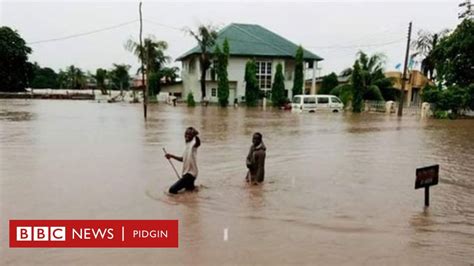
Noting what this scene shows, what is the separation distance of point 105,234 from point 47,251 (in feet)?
2.91

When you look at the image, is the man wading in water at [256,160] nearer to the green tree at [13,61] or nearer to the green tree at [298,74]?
the green tree at [298,74]

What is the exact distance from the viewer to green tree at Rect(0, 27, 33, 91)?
6122 cm

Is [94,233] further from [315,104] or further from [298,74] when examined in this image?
[298,74]

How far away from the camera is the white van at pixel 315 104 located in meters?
39.0

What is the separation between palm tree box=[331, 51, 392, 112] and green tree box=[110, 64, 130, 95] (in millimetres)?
37073

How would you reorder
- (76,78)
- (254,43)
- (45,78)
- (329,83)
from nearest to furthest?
1. (329,83)
2. (254,43)
3. (76,78)
4. (45,78)

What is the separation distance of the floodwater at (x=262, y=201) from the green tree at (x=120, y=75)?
56187mm

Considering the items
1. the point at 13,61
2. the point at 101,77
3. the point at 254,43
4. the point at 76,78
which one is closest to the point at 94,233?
the point at 254,43

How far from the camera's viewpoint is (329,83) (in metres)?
51.8

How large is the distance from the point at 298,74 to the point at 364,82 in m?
9.87

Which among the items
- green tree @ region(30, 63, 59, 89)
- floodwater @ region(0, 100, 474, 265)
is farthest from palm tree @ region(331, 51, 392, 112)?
green tree @ region(30, 63, 59, 89)

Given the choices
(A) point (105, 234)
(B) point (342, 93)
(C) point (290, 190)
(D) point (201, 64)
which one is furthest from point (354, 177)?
(D) point (201, 64)

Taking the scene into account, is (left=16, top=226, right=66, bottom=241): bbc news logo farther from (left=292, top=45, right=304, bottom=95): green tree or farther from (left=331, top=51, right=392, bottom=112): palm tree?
(left=292, top=45, right=304, bottom=95): green tree

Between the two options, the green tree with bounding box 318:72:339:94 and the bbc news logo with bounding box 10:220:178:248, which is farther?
the green tree with bounding box 318:72:339:94
